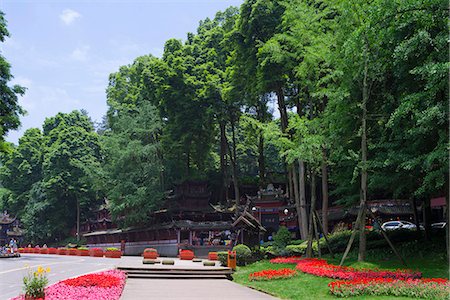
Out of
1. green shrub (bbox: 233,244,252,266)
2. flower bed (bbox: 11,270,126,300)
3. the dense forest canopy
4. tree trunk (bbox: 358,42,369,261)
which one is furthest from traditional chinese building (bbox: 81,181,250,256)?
flower bed (bbox: 11,270,126,300)

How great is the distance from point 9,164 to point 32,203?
452 inches

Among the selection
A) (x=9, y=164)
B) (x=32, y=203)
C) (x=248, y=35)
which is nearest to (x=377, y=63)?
(x=248, y=35)

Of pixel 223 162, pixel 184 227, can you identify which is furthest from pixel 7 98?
pixel 223 162

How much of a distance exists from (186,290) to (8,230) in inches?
2831

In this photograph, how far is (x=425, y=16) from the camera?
15.1m

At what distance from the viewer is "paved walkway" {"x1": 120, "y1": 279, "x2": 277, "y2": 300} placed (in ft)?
45.9

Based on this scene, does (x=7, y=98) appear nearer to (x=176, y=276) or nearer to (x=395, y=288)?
(x=176, y=276)

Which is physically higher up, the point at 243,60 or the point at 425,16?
the point at 243,60

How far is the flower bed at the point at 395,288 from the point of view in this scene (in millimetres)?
11688

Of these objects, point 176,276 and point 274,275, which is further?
point 176,276

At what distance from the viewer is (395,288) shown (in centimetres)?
1236

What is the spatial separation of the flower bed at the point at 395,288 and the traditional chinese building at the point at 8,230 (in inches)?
2910

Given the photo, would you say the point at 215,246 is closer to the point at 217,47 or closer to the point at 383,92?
the point at 217,47

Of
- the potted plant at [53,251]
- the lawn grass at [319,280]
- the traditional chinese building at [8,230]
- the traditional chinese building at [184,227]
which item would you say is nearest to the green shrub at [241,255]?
the lawn grass at [319,280]
